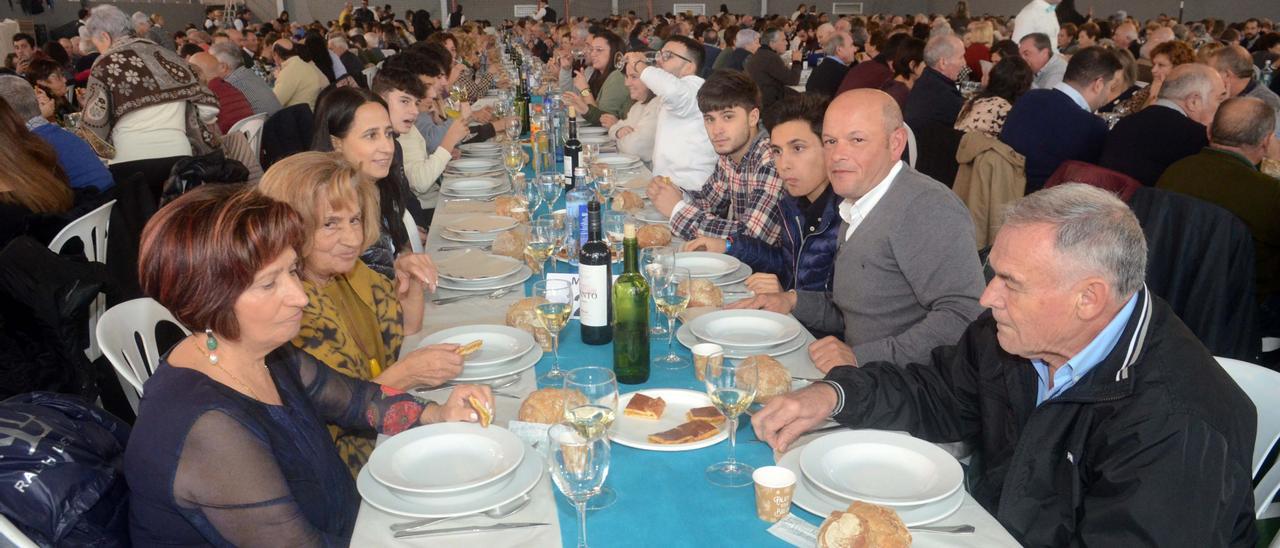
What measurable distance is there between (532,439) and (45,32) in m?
17.7

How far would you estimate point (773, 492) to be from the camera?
1.35 metres

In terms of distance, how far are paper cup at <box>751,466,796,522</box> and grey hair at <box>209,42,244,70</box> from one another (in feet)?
22.8

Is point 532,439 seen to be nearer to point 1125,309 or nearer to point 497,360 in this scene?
point 497,360

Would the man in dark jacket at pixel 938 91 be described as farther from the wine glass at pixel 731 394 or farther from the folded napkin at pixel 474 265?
the wine glass at pixel 731 394

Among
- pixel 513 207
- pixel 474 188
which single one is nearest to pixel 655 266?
pixel 513 207

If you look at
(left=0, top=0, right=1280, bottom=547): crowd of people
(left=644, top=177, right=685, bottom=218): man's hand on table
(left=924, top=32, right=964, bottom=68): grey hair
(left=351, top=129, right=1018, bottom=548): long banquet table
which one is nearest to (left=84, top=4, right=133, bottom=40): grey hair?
(left=0, top=0, right=1280, bottom=547): crowd of people

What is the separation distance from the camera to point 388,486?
1.42 metres

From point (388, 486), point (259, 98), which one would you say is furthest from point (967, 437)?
point (259, 98)

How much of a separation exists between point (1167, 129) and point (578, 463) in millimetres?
4107

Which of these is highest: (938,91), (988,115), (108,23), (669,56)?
(108,23)

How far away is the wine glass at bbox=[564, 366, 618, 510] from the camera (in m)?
1.35

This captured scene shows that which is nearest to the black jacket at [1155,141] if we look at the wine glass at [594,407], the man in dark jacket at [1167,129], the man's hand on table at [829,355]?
the man in dark jacket at [1167,129]

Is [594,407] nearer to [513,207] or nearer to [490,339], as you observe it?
[490,339]

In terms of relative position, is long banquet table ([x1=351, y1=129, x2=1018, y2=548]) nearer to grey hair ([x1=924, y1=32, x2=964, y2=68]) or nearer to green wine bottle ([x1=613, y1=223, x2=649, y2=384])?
green wine bottle ([x1=613, y1=223, x2=649, y2=384])
